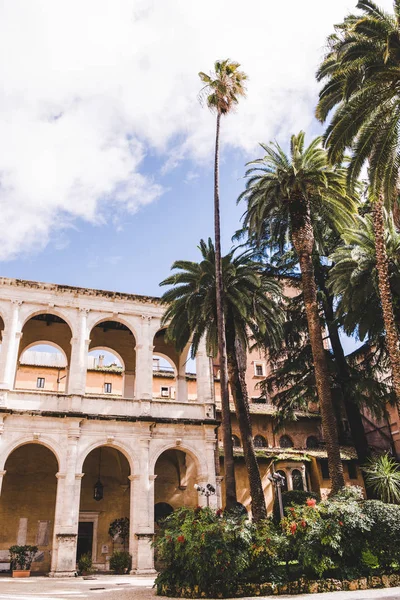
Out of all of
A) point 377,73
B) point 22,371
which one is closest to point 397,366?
point 377,73

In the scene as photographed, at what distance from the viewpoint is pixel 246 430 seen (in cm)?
2050

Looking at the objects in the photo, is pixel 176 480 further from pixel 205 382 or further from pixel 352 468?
pixel 352 468

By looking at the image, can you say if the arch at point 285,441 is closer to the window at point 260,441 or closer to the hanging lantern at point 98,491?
the window at point 260,441

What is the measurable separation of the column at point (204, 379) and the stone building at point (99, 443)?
0.18 ft

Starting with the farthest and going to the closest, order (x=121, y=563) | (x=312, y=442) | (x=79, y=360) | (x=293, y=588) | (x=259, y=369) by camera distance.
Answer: (x=259, y=369) → (x=312, y=442) → (x=79, y=360) → (x=121, y=563) → (x=293, y=588)

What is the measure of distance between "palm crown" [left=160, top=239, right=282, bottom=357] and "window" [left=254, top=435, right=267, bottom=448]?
401 inches

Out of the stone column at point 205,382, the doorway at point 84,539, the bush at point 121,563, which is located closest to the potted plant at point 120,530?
the doorway at point 84,539

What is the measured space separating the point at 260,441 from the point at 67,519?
13.6 m

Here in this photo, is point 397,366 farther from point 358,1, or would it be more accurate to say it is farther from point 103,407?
point 103,407

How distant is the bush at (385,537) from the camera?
13727 millimetres

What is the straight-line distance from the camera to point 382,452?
33.1m

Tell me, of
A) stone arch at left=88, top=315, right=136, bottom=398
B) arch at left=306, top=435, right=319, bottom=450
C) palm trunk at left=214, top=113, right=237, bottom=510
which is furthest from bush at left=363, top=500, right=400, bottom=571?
arch at left=306, top=435, right=319, bottom=450

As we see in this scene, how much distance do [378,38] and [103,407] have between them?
18912 millimetres

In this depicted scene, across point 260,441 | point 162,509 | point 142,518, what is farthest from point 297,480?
point 142,518
